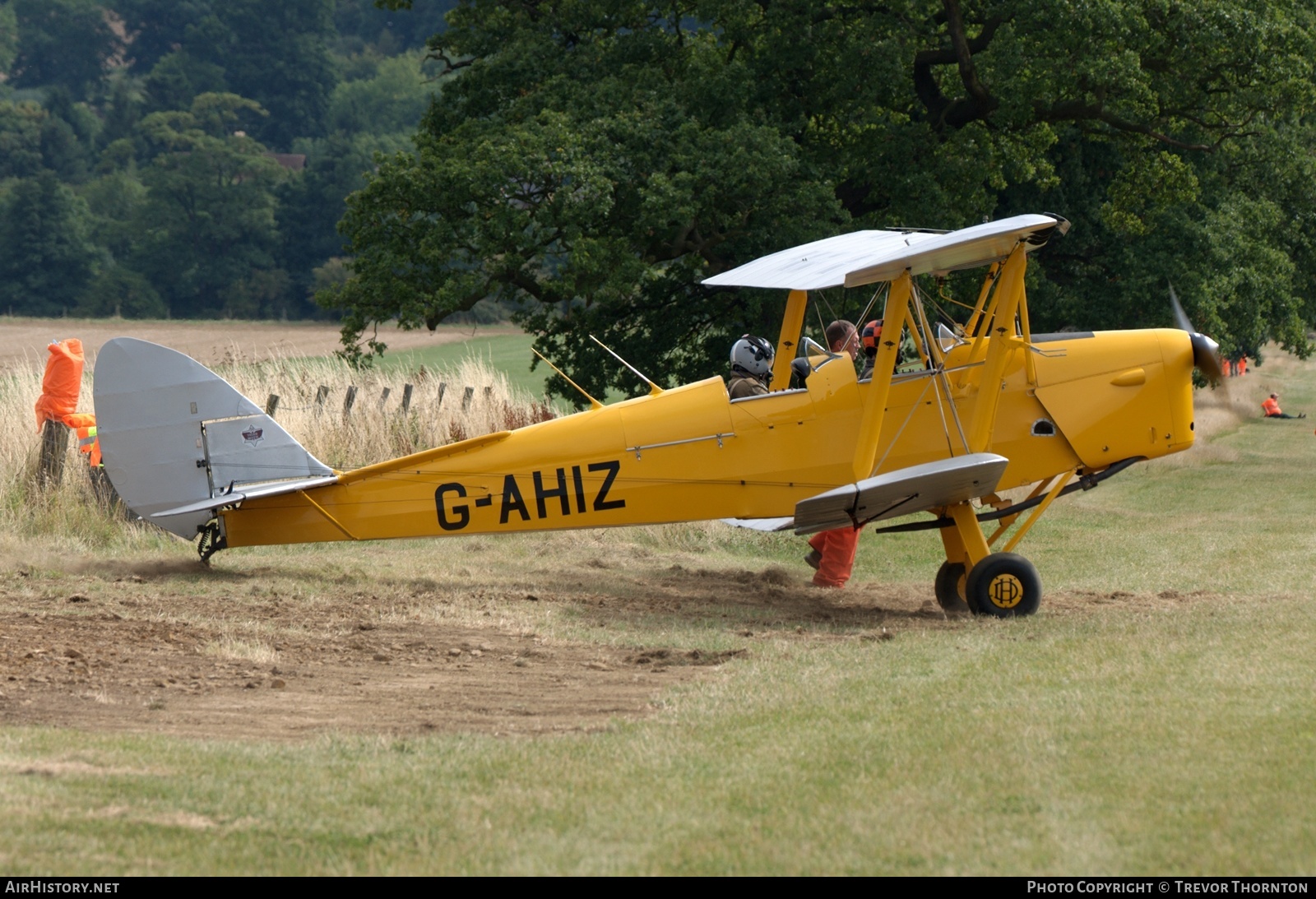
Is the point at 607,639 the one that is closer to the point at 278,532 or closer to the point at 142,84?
the point at 278,532

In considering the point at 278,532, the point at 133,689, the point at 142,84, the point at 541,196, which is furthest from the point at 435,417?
the point at 142,84

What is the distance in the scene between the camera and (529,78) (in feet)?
70.6

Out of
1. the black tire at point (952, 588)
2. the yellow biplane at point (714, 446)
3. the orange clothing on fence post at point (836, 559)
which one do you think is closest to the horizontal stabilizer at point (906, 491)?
the yellow biplane at point (714, 446)

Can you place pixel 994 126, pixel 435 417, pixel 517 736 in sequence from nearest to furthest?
pixel 517 736 < pixel 435 417 < pixel 994 126

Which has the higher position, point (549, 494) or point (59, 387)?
point (59, 387)

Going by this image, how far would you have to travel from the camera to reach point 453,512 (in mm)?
10477

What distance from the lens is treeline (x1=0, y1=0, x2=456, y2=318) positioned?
77.9 metres

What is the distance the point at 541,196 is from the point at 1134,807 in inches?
591

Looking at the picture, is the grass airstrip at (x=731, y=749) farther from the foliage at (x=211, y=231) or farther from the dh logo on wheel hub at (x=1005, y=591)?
the foliage at (x=211, y=231)

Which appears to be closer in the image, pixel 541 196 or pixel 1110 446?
pixel 1110 446

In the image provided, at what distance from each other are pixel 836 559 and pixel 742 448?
1.96 m

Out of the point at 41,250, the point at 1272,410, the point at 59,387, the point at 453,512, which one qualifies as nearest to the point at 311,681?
the point at 453,512

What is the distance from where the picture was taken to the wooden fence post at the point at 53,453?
12789 mm

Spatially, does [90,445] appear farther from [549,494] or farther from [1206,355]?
[1206,355]
